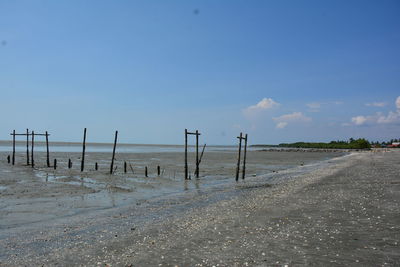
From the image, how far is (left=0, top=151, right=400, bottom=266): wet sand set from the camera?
24.7 feet

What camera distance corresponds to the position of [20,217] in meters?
12.9

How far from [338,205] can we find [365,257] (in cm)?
670

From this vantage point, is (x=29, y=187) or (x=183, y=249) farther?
(x=29, y=187)

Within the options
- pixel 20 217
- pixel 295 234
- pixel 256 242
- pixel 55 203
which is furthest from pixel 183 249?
pixel 55 203

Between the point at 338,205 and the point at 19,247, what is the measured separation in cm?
1209

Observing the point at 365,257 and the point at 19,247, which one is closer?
the point at 365,257

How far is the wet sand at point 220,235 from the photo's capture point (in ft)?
24.7

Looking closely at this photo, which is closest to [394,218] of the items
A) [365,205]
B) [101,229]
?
[365,205]

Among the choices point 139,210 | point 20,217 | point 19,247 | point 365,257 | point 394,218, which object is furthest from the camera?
point 139,210

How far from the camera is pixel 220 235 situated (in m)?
9.51

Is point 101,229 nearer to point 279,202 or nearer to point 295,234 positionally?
point 295,234

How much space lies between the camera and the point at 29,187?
20938 mm

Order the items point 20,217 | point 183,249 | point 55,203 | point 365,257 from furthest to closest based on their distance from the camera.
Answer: point 55,203 → point 20,217 → point 183,249 → point 365,257

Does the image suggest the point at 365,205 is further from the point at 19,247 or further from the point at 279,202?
the point at 19,247
